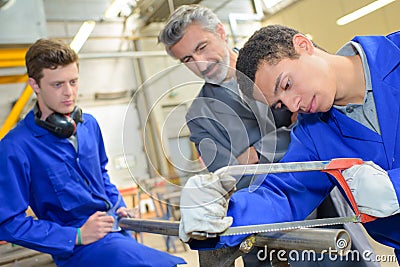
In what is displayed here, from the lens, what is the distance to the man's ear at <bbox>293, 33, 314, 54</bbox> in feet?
3.37

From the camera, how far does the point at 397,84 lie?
1.01 m

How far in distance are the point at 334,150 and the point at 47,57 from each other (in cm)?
121

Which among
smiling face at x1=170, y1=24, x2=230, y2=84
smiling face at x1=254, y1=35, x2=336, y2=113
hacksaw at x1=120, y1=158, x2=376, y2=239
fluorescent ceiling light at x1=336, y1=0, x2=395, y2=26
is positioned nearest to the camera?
hacksaw at x1=120, y1=158, x2=376, y2=239

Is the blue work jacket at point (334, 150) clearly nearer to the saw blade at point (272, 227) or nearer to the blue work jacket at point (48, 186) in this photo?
the saw blade at point (272, 227)

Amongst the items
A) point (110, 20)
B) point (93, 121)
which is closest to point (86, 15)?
point (110, 20)

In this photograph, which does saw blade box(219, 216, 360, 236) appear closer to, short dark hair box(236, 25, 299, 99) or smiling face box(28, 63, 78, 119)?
short dark hair box(236, 25, 299, 99)

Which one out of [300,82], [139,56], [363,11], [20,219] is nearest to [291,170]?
[300,82]

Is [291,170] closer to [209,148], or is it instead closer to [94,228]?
[209,148]

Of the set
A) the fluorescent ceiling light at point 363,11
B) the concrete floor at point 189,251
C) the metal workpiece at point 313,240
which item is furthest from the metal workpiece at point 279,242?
the fluorescent ceiling light at point 363,11

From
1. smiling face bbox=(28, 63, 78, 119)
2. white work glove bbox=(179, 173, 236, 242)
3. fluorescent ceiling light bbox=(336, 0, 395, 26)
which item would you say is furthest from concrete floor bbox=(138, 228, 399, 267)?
fluorescent ceiling light bbox=(336, 0, 395, 26)

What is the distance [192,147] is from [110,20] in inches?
333

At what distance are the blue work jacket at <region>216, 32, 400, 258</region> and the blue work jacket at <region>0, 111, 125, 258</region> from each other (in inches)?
33.6

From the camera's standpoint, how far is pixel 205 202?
0.73 metres

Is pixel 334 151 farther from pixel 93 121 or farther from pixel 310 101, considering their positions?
pixel 93 121
